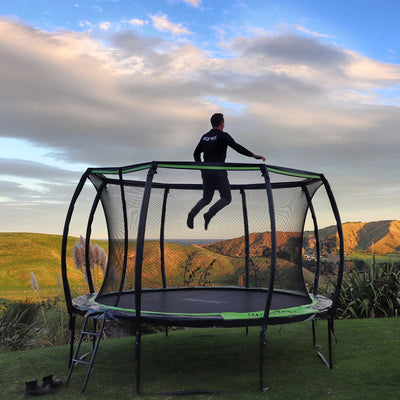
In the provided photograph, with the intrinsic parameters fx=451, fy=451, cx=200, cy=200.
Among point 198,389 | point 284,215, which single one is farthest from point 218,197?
point 198,389

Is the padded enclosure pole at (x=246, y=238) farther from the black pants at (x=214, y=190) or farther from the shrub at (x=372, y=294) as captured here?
the shrub at (x=372, y=294)

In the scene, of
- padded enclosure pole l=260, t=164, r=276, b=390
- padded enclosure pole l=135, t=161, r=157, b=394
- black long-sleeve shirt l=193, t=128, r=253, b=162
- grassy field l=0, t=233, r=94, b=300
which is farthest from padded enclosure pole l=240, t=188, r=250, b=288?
grassy field l=0, t=233, r=94, b=300

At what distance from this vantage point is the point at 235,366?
4.12 m

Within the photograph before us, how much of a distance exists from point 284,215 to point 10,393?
2.99m

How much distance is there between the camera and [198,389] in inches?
139

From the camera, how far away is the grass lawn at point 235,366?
3510 mm

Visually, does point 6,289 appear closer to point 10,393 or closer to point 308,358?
point 10,393

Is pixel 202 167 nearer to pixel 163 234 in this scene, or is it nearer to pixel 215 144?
pixel 215 144

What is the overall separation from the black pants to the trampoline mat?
99cm

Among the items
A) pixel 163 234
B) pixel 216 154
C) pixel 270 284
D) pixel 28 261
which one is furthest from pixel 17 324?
pixel 28 261

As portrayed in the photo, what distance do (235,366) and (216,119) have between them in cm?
239

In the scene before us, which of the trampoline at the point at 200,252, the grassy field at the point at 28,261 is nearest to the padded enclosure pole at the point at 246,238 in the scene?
the trampoline at the point at 200,252

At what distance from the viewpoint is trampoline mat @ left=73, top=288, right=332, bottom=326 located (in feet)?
11.5

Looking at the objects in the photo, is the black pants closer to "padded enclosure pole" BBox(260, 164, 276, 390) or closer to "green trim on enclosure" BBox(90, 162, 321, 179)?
"green trim on enclosure" BBox(90, 162, 321, 179)
